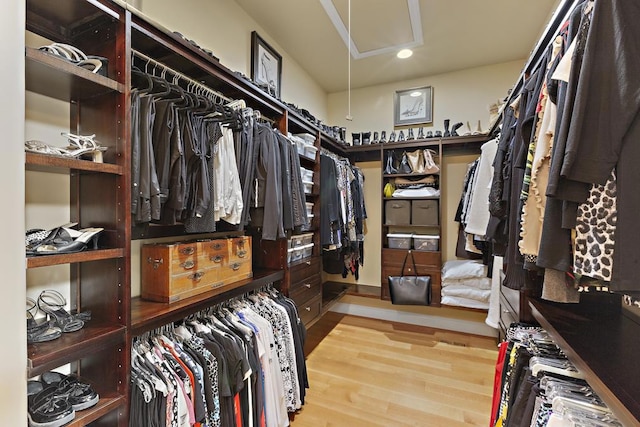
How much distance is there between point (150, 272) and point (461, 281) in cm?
280

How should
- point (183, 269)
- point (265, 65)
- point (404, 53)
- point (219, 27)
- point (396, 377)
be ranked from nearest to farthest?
point (183, 269), point (219, 27), point (396, 377), point (265, 65), point (404, 53)

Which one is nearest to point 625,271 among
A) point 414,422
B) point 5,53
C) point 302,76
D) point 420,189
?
point 5,53

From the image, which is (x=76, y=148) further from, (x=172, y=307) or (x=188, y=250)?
(x=172, y=307)

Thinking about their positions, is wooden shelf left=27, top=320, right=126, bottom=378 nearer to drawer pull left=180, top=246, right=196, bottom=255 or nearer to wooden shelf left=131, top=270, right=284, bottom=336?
wooden shelf left=131, top=270, right=284, bottom=336

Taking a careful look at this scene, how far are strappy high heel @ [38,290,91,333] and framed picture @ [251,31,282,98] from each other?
5.91ft

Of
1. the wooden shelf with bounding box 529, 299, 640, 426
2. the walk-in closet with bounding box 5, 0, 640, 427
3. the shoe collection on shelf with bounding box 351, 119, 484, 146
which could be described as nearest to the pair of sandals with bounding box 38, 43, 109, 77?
the walk-in closet with bounding box 5, 0, 640, 427

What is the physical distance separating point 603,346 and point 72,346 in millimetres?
1731

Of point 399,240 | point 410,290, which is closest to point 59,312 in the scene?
point 410,290

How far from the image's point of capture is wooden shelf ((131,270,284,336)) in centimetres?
117

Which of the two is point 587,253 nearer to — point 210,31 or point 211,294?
point 211,294

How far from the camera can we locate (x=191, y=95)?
1406mm

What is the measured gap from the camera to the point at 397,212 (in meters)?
3.28

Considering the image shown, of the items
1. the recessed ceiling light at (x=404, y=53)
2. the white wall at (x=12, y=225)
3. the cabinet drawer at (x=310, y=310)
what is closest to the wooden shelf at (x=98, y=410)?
the white wall at (x=12, y=225)

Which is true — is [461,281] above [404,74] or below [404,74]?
below
